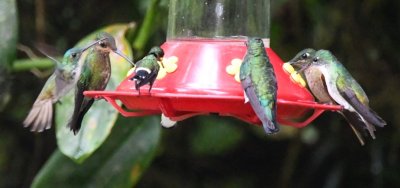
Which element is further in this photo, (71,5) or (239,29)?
(71,5)

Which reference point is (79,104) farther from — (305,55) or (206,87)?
(305,55)

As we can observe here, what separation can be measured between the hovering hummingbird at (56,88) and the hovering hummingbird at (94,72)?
0.18 m

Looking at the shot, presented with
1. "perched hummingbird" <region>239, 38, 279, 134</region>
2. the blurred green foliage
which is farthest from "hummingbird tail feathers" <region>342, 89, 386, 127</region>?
the blurred green foliage

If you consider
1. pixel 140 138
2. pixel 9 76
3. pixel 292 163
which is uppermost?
A: pixel 9 76

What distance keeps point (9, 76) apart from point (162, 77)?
93 cm

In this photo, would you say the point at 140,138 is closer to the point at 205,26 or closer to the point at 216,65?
the point at 205,26

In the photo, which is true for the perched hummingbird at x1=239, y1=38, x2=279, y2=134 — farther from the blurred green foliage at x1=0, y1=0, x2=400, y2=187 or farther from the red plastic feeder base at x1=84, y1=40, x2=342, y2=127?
the blurred green foliage at x1=0, y1=0, x2=400, y2=187

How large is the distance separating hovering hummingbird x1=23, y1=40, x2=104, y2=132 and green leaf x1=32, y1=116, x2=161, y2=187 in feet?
1.53

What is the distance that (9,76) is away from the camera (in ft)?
9.03

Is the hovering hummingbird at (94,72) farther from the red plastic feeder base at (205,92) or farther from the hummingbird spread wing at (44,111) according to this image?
the hummingbird spread wing at (44,111)

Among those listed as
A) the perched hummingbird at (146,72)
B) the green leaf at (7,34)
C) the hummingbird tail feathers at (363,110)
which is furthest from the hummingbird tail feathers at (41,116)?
the hummingbird tail feathers at (363,110)

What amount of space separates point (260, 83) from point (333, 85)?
386 mm

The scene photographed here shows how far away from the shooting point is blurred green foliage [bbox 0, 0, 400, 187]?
3646mm

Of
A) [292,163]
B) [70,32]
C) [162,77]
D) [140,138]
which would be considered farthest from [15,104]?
[162,77]
